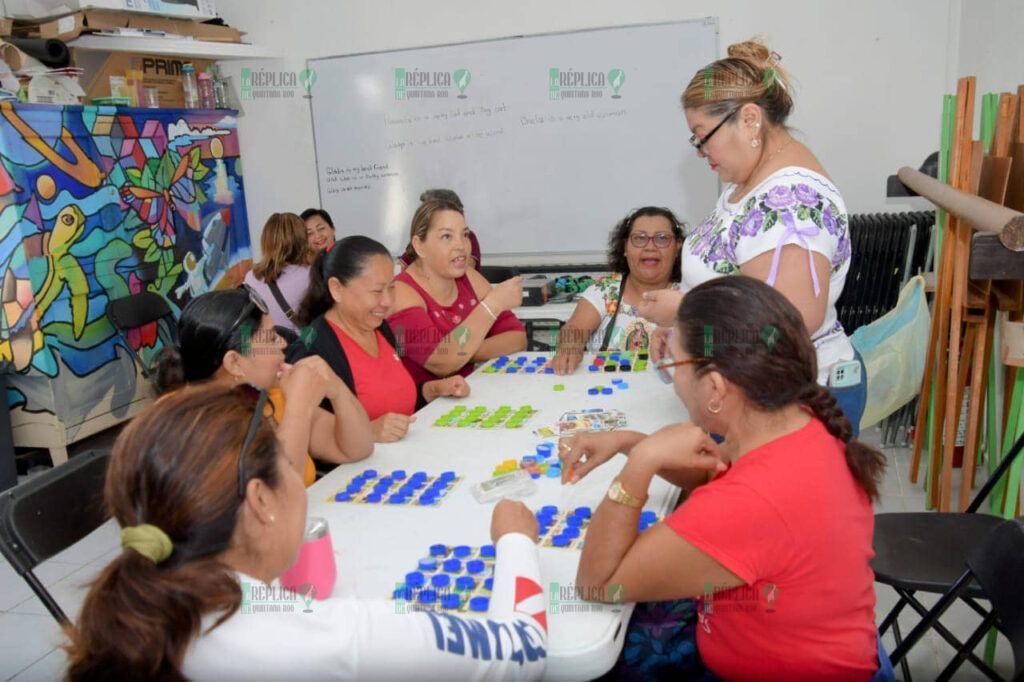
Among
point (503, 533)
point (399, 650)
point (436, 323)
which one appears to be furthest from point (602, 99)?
point (399, 650)

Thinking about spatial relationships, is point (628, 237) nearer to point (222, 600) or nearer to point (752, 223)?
point (752, 223)

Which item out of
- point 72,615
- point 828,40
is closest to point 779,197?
point 72,615

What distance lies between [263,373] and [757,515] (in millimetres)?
1282

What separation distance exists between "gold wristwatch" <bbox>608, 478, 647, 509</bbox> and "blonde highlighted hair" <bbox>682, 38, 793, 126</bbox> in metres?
1.03

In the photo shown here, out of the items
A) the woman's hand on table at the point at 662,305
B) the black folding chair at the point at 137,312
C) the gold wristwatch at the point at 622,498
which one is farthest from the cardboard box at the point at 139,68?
the gold wristwatch at the point at 622,498

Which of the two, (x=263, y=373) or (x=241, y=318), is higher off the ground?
(x=241, y=318)

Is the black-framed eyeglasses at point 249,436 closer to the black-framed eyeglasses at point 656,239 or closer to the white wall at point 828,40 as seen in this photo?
the black-framed eyeglasses at point 656,239

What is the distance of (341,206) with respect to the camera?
543 centimetres

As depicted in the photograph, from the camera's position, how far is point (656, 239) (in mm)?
3068

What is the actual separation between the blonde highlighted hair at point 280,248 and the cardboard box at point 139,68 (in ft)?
5.30

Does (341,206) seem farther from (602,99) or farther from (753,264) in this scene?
(753,264)

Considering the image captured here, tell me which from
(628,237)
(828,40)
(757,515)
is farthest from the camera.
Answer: (828,40)

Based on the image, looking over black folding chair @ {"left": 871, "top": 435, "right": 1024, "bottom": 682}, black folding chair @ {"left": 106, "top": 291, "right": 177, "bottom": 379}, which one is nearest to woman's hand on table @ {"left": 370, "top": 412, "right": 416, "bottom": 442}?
black folding chair @ {"left": 871, "top": 435, "right": 1024, "bottom": 682}

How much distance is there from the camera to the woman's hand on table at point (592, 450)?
1618 millimetres
